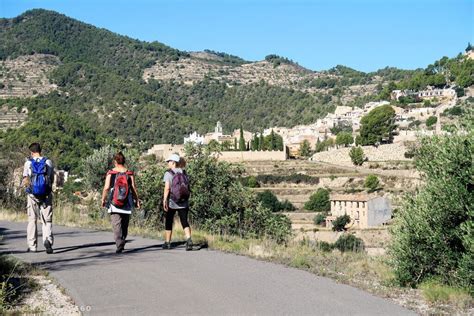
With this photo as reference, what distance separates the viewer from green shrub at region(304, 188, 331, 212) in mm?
53875

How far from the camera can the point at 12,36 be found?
15950 cm

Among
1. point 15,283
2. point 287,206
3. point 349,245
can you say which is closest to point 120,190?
point 15,283

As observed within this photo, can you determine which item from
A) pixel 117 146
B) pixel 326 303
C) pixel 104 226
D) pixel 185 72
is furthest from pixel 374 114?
pixel 185 72

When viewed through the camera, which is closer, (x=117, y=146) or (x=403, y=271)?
(x=403, y=271)

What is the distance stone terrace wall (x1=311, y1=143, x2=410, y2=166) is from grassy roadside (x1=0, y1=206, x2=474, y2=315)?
63.8m

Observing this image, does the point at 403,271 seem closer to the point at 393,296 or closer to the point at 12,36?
the point at 393,296

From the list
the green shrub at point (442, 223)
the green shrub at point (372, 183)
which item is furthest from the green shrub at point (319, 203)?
the green shrub at point (442, 223)

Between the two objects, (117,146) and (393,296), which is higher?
(117,146)

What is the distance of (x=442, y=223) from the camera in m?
6.68

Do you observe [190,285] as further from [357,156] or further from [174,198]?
[357,156]

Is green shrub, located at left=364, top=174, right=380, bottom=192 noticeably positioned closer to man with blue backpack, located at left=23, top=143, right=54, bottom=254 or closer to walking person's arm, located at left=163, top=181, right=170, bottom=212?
walking person's arm, located at left=163, top=181, right=170, bottom=212

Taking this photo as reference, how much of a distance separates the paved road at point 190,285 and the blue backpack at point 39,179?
0.84 m

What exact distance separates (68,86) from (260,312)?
418 ft

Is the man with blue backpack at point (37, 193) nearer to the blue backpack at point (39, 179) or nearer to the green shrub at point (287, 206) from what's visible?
the blue backpack at point (39, 179)
